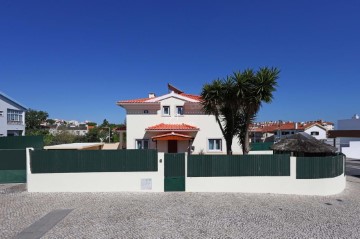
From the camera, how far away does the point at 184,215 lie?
375 inches

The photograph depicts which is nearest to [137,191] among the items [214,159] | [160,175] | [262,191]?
[160,175]

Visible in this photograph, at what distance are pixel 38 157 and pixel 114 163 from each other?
4185 mm

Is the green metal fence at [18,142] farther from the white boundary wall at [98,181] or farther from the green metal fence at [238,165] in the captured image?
the green metal fence at [238,165]

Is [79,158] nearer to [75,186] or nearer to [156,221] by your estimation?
[75,186]

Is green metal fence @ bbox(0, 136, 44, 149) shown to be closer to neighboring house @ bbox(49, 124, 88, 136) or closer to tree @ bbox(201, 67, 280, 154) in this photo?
tree @ bbox(201, 67, 280, 154)

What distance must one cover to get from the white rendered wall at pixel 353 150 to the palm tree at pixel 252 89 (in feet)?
117

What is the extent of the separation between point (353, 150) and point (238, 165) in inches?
1556

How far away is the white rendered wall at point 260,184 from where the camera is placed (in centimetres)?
1273

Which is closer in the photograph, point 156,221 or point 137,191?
point 156,221

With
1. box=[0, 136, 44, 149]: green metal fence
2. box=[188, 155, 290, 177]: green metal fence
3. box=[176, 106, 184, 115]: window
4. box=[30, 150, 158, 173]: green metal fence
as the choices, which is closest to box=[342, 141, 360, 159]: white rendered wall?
box=[176, 106, 184, 115]: window

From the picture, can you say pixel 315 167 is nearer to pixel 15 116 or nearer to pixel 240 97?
pixel 240 97

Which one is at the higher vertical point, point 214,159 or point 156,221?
point 214,159

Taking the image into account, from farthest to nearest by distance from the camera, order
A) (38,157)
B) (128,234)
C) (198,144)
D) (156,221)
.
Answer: (198,144) < (38,157) < (156,221) < (128,234)

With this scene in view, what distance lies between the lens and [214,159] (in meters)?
12.8
